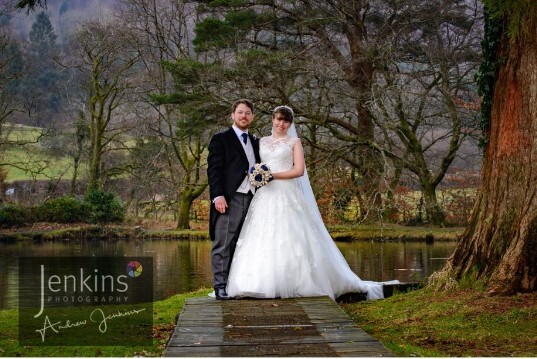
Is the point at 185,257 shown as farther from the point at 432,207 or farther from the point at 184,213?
the point at 184,213

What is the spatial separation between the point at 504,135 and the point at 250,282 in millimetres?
2640

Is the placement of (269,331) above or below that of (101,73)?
below

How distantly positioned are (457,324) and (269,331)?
1.72 metres

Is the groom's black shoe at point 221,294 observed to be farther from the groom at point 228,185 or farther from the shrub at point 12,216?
the shrub at point 12,216

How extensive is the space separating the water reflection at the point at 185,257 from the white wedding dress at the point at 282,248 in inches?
173

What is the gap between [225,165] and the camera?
7152 millimetres

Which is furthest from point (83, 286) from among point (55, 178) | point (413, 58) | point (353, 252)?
point (55, 178)

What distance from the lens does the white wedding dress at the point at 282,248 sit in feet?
22.6

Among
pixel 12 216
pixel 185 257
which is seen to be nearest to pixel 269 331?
pixel 185 257

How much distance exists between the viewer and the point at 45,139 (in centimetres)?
3569

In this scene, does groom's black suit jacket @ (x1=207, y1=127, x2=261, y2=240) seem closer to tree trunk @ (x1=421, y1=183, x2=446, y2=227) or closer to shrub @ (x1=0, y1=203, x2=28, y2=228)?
tree trunk @ (x1=421, y1=183, x2=446, y2=227)

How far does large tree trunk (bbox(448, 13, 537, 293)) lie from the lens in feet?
21.6

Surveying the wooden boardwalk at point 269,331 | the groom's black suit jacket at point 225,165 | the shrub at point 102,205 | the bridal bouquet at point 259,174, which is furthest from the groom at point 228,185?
the shrub at point 102,205

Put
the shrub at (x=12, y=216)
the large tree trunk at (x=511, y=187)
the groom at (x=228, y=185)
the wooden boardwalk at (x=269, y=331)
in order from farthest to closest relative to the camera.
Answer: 1. the shrub at (x=12, y=216)
2. the groom at (x=228, y=185)
3. the large tree trunk at (x=511, y=187)
4. the wooden boardwalk at (x=269, y=331)
